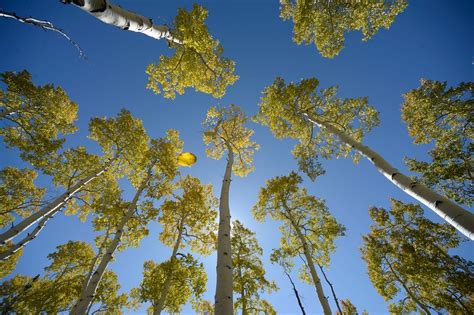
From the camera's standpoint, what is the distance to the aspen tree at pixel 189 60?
22.7ft

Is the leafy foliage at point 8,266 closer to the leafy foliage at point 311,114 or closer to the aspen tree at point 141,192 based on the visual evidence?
the aspen tree at point 141,192

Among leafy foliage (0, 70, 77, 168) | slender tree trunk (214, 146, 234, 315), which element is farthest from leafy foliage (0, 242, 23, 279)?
slender tree trunk (214, 146, 234, 315)

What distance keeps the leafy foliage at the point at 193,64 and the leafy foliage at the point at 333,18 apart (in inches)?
146

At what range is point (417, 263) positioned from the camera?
32.7ft

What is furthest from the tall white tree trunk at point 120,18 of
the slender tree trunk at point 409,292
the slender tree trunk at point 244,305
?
the slender tree trunk at point 409,292

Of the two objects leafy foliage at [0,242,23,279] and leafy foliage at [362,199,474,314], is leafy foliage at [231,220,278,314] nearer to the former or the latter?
leafy foliage at [362,199,474,314]

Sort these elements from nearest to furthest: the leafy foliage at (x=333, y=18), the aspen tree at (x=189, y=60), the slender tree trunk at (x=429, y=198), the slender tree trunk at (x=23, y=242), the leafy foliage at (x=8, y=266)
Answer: the slender tree trunk at (x=429, y=198)
the slender tree trunk at (x=23, y=242)
the aspen tree at (x=189, y=60)
the leafy foliage at (x=333, y=18)
the leafy foliage at (x=8, y=266)

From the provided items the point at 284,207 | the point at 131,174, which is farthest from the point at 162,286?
the point at 284,207

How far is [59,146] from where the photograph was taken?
9.20 m

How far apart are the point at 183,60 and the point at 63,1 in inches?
211

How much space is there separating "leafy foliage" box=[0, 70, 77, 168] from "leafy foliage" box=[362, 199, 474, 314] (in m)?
17.3

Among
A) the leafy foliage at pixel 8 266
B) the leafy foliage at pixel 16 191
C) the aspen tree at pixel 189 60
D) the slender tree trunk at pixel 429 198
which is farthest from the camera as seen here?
the leafy foliage at pixel 8 266

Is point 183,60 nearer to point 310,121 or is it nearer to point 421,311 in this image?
point 310,121

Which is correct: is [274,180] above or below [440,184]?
above
